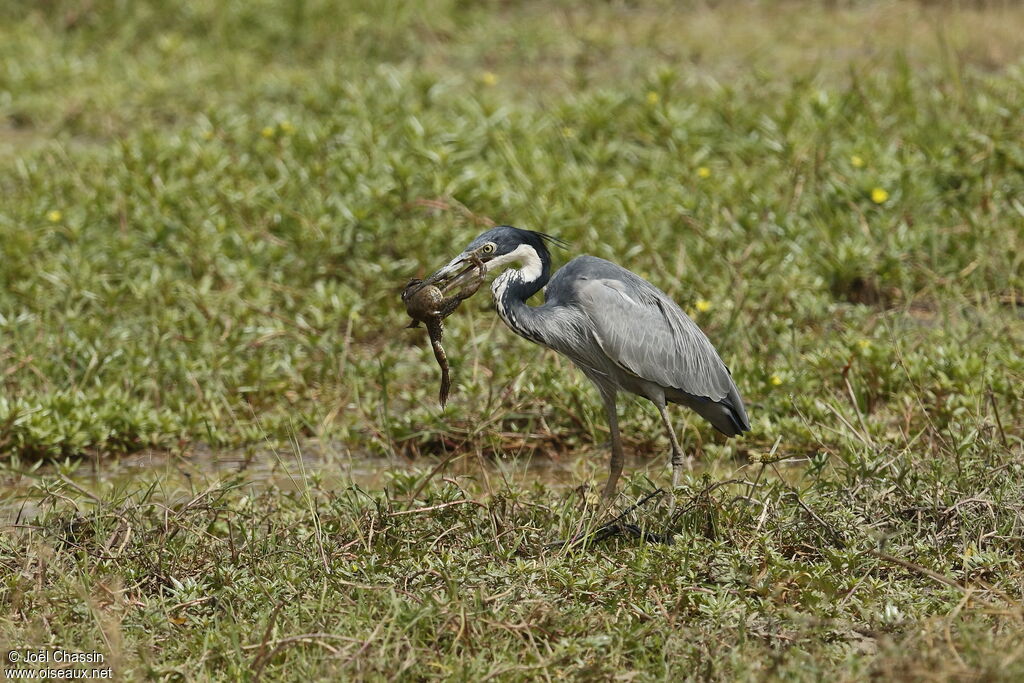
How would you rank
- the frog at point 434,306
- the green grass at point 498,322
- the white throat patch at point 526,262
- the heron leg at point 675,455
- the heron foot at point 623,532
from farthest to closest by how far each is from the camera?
the white throat patch at point 526,262
the heron leg at point 675,455
the frog at point 434,306
the heron foot at point 623,532
the green grass at point 498,322

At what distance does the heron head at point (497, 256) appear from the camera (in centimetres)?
420

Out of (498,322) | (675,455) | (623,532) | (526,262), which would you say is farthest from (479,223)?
(623,532)

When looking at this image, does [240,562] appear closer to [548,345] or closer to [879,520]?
[548,345]

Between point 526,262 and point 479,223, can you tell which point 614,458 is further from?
point 479,223

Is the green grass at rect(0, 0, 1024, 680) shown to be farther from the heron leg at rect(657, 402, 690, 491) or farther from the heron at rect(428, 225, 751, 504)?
the heron at rect(428, 225, 751, 504)

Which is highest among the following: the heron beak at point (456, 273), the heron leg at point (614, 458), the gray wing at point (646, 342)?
the heron beak at point (456, 273)

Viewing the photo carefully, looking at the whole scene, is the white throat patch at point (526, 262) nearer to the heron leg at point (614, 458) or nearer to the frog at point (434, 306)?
the frog at point (434, 306)

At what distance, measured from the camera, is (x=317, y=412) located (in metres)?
5.02

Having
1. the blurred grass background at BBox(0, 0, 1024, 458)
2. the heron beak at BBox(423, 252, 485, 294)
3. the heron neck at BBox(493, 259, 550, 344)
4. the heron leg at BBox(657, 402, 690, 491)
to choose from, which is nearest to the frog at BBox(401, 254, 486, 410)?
the heron beak at BBox(423, 252, 485, 294)

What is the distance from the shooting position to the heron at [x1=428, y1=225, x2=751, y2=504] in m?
4.20

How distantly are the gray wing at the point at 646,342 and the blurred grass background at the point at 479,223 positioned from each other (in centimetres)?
49

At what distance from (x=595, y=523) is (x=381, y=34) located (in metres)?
5.60

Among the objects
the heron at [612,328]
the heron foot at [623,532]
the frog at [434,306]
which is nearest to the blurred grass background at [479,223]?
the heron at [612,328]

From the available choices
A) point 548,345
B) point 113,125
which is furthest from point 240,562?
point 113,125
